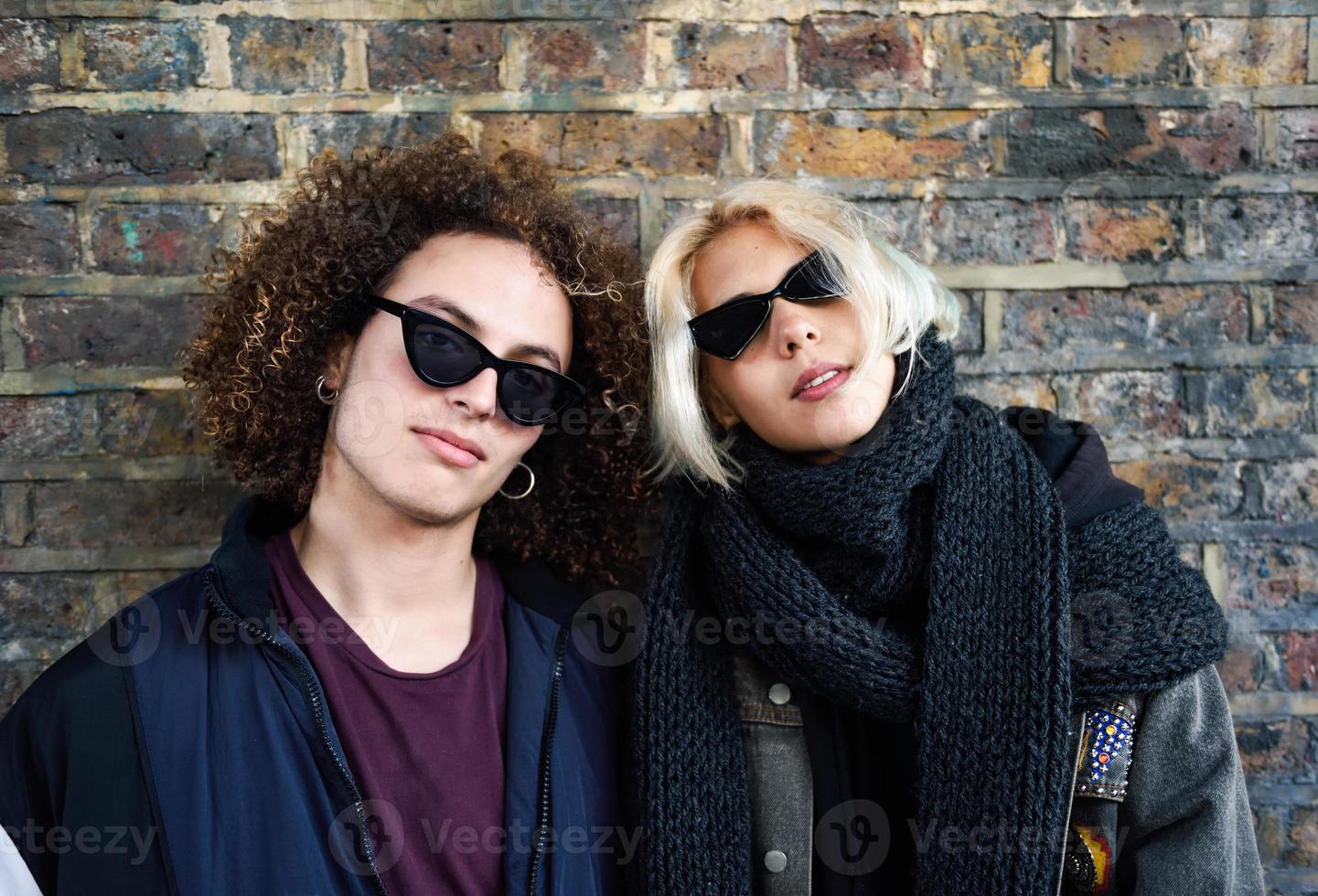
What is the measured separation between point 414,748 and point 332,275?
2.97 ft

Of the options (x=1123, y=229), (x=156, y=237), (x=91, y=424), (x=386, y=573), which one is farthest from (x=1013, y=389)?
(x=91, y=424)

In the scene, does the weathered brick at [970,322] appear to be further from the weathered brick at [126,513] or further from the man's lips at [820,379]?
the weathered brick at [126,513]

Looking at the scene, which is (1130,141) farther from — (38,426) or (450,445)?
(38,426)

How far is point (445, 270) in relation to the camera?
1.74m

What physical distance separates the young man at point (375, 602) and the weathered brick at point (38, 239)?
0.31 metres

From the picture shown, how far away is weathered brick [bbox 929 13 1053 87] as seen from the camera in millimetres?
1985

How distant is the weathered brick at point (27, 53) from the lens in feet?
6.18

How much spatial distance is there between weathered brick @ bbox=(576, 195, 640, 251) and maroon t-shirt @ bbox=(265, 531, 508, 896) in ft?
3.06

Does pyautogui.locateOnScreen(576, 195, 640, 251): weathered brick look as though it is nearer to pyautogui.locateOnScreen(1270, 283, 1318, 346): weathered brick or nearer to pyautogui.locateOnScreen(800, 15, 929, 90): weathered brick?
pyautogui.locateOnScreen(800, 15, 929, 90): weathered brick

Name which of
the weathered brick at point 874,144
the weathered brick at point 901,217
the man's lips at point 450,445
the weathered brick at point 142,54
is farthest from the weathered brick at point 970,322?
the weathered brick at point 142,54

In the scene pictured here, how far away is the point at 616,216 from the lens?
201 cm

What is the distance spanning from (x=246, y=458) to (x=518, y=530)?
0.55 metres

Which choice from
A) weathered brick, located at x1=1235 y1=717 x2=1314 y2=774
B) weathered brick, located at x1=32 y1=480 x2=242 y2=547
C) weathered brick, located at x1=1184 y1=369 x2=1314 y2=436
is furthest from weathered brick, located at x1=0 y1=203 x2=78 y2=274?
weathered brick, located at x1=1235 y1=717 x2=1314 y2=774

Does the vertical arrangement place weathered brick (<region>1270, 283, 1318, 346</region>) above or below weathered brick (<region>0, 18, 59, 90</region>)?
→ below
